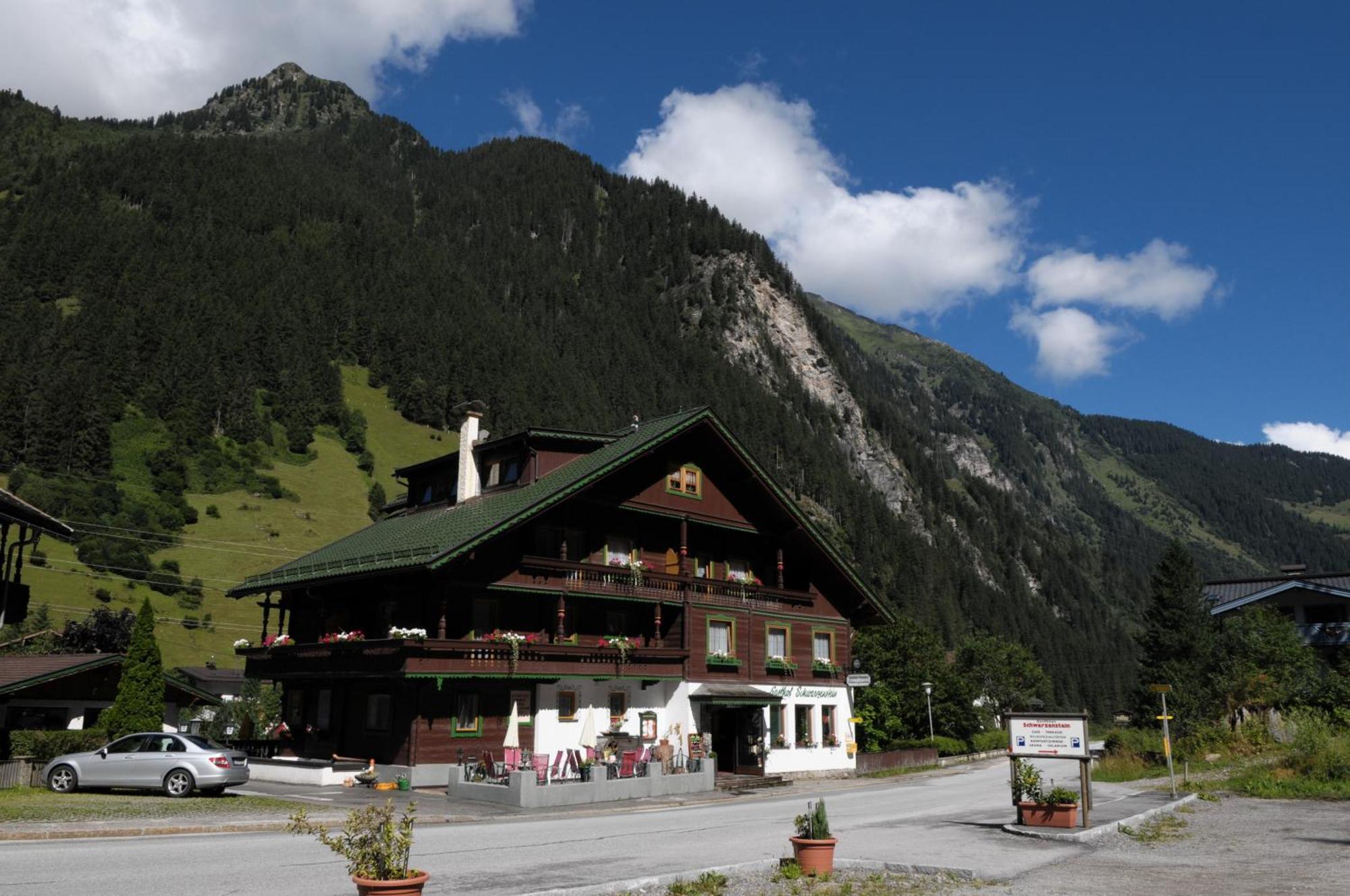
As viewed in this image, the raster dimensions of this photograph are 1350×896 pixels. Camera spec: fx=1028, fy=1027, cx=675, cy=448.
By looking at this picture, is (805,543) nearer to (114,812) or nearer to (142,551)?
(114,812)

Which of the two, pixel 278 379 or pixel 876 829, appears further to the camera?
pixel 278 379

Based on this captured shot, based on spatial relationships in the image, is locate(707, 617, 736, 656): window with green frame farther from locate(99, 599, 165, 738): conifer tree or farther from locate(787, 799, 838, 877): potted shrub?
locate(787, 799, 838, 877): potted shrub

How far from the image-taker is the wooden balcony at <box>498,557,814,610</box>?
35.7 meters

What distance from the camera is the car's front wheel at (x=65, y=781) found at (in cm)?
2572

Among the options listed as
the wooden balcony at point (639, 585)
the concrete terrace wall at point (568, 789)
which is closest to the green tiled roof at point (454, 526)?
the wooden balcony at point (639, 585)

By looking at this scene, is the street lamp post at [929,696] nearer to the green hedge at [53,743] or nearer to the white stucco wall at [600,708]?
the white stucco wall at [600,708]

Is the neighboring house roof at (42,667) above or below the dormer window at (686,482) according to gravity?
below

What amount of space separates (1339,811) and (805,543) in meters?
23.9

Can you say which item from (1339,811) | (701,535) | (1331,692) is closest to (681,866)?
(1339,811)

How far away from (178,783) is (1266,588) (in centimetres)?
6785

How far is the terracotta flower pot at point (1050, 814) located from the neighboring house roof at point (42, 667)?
1237 inches

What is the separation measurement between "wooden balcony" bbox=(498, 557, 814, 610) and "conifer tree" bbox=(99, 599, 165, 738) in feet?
37.4

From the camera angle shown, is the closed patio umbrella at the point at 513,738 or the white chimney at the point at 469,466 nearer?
the closed patio umbrella at the point at 513,738

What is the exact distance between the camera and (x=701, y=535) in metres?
43.0
